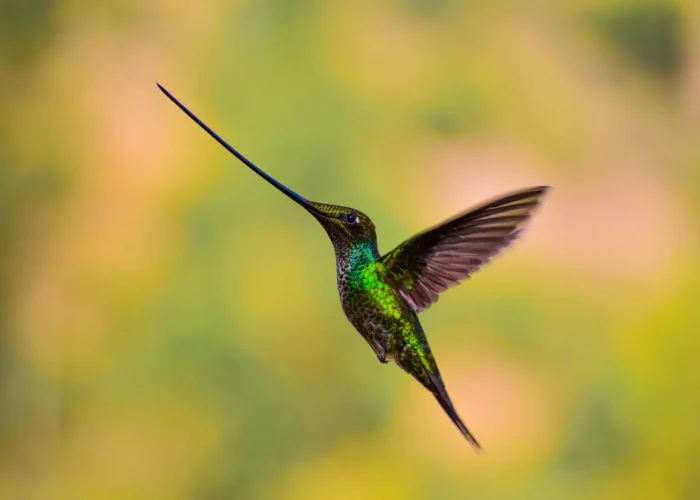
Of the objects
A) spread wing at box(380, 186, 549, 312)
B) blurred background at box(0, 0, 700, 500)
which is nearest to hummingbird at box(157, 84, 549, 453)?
spread wing at box(380, 186, 549, 312)

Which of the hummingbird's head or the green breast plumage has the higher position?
the hummingbird's head

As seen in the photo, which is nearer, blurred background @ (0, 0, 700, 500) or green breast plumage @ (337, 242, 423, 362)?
green breast plumage @ (337, 242, 423, 362)

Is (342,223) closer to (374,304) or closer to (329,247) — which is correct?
(374,304)

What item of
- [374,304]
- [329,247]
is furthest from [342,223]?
[329,247]

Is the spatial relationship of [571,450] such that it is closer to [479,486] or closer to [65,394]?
[479,486]

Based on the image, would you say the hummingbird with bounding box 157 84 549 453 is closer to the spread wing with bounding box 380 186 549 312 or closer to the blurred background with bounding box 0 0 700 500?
the spread wing with bounding box 380 186 549 312

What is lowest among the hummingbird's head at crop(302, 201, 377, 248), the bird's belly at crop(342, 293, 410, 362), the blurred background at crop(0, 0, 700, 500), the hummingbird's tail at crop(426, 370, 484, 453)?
the hummingbird's tail at crop(426, 370, 484, 453)

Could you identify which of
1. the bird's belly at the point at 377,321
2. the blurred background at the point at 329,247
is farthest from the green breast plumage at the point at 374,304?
the blurred background at the point at 329,247
